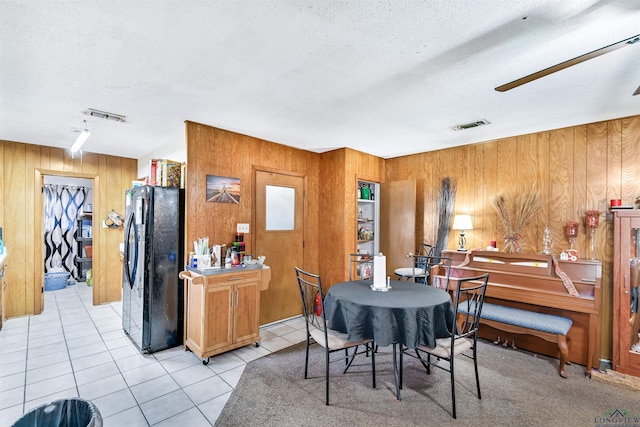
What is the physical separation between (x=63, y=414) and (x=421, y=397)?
2.33 meters

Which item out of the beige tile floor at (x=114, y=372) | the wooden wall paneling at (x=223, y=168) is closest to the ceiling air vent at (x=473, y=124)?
the wooden wall paneling at (x=223, y=168)

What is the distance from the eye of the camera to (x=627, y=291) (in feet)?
9.13

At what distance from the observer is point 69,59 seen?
6.68 feet

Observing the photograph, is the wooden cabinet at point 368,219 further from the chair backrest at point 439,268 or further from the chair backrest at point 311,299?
the chair backrest at point 311,299

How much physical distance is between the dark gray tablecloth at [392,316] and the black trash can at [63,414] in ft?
5.41

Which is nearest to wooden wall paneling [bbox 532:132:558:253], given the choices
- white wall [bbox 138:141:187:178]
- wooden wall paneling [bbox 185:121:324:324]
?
wooden wall paneling [bbox 185:121:324:324]

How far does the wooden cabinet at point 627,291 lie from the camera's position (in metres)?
2.74

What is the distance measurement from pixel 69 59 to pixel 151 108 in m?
0.89

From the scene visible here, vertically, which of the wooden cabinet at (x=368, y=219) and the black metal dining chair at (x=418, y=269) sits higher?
the wooden cabinet at (x=368, y=219)

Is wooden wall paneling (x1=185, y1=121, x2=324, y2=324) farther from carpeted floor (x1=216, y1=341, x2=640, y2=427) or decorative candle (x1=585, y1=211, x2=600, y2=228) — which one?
decorative candle (x1=585, y1=211, x2=600, y2=228)

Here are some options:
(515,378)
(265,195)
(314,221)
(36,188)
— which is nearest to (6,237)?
(36,188)

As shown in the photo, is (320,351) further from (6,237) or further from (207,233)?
(6,237)

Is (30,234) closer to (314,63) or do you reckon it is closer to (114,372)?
(114,372)

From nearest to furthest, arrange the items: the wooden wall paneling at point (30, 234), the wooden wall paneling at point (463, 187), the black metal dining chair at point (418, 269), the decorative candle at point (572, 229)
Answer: the decorative candle at point (572, 229) < the black metal dining chair at point (418, 269) < the wooden wall paneling at point (463, 187) < the wooden wall paneling at point (30, 234)
